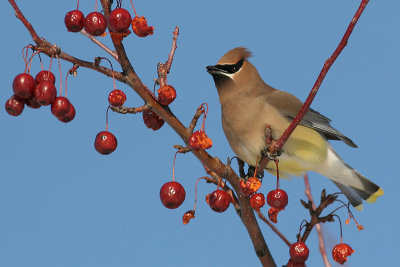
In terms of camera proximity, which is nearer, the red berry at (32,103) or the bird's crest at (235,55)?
the red berry at (32,103)

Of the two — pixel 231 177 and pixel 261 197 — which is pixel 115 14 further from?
pixel 261 197

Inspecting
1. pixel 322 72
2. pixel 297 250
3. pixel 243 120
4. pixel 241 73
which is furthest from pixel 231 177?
pixel 241 73

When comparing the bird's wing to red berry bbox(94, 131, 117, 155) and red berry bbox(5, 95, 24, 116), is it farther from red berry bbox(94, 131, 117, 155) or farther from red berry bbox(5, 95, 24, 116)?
red berry bbox(5, 95, 24, 116)

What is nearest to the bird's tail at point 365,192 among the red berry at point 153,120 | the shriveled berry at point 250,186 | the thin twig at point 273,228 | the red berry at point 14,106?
the thin twig at point 273,228

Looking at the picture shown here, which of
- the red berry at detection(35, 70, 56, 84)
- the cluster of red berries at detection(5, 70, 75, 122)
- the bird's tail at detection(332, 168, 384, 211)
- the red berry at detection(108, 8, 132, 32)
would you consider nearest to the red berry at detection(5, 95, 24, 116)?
the cluster of red berries at detection(5, 70, 75, 122)

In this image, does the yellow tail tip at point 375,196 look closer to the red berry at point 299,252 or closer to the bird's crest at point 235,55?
the bird's crest at point 235,55

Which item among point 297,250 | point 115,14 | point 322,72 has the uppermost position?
point 115,14
